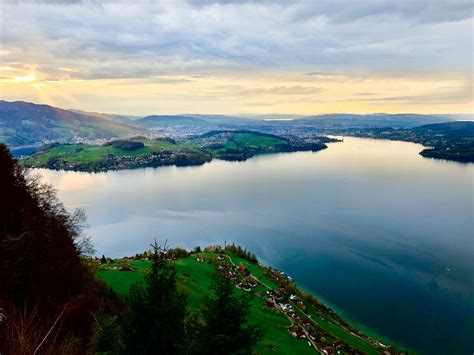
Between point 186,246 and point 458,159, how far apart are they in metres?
135

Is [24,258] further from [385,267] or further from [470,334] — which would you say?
[385,267]

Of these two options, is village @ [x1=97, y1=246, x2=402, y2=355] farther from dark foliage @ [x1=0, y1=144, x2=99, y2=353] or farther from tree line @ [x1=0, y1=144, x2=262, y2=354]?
tree line @ [x1=0, y1=144, x2=262, y2=354]

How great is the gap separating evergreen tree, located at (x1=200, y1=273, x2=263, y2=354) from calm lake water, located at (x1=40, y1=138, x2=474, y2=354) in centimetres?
2303

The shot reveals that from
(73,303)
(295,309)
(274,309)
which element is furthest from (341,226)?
(73,303)

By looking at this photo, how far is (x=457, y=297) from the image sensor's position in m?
34.4

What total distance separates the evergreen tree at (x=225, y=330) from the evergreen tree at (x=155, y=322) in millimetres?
1598

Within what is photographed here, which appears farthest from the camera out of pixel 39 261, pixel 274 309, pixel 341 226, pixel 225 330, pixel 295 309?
pixel 341 226

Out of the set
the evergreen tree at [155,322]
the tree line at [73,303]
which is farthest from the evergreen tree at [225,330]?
the evergreen tree at [155,322]

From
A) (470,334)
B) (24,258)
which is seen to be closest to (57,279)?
(24,258)

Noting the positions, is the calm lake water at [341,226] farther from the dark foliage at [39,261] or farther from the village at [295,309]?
the dark foliage at [39,261]

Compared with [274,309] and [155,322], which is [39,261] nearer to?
[155,322]

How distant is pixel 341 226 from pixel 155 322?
53.5 meters

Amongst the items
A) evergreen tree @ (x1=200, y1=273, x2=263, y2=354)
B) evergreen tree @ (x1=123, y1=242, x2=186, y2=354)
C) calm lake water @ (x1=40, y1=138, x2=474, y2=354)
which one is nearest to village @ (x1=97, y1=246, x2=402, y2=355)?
calm lake water @ (x1=40, y1=138, x2=474, y2=354)

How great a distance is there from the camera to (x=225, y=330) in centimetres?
1020
